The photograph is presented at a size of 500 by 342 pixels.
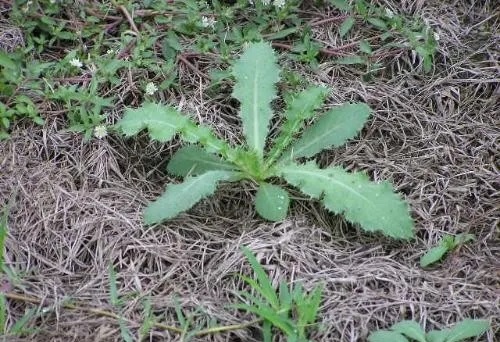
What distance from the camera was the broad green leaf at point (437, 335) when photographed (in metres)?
1.99

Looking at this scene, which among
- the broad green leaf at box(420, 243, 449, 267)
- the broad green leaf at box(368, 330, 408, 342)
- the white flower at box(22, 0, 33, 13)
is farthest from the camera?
the white flower at box(22, 0, 33, 13)

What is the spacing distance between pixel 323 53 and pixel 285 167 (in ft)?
2.29

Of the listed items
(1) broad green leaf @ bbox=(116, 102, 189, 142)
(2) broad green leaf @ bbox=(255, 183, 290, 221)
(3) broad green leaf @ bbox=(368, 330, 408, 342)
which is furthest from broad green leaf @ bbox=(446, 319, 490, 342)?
(1) broad green leaf @ bbox=(116, 102, 189, 142)

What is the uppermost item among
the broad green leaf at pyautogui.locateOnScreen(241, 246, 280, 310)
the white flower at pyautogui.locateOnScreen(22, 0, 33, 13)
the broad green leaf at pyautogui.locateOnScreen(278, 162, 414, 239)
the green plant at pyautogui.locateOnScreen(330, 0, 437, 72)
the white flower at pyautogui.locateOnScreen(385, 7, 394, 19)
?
the white flower at pyautogui.locateOnScreen(22, 0, 33, 13)

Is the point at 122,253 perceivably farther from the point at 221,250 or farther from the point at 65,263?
the point at 221,250

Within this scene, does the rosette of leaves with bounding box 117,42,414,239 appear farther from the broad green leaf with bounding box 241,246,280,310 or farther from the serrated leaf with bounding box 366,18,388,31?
the serrated leaf with bounding box 366,18,388,31

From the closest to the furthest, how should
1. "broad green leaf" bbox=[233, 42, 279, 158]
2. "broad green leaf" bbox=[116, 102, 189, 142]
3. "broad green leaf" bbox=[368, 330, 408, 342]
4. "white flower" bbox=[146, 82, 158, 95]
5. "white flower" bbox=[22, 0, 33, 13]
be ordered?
"broad green leaf" bbox=[368, 330, 408, 342] → "broad green leaf" bbox=[116, 102, 189, 142] → "broad green leaf" bbox=[233, 42, 279, 158] → "white flower" bbox=[146, 82, 158, 95] → "white flower" bbox=[22, 0, 33, 13]

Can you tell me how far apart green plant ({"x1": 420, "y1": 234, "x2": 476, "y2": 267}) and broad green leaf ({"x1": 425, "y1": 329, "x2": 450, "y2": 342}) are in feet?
0.99

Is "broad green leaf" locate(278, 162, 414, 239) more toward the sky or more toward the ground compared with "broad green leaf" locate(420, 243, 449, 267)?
more toward the sky

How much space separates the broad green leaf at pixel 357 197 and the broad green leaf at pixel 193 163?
9.2 inches

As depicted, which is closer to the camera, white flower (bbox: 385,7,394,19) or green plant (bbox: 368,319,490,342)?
green plant (bbox: 368,319,490,342)

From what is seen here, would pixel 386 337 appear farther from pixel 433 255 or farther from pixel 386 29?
pixel 386 29

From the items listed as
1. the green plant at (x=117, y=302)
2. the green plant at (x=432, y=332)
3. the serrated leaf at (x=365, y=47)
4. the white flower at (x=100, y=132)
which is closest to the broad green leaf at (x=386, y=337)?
the green plant at (x=432, y=332)

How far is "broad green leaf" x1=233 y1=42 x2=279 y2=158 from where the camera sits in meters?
2.61
